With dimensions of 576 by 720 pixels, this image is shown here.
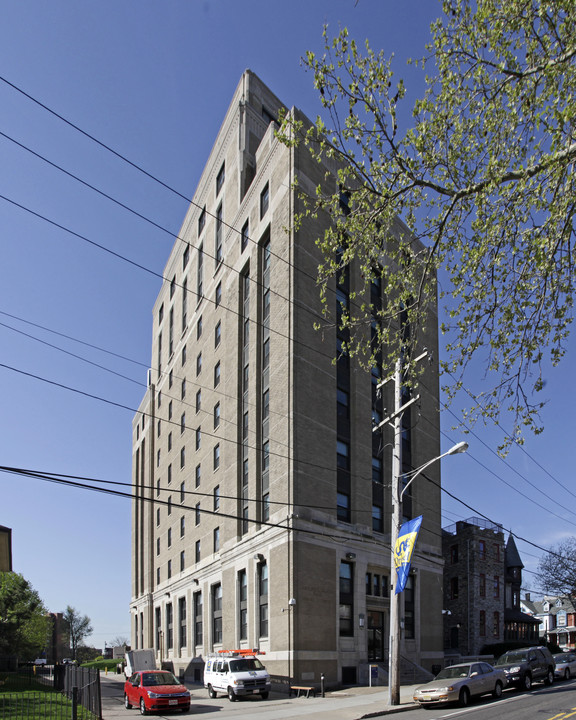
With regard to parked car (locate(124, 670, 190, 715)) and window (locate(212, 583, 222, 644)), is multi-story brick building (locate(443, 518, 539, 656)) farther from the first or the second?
parked car (locate(124, 670, 190, 715))

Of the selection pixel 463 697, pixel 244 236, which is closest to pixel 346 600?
pixel 463 697

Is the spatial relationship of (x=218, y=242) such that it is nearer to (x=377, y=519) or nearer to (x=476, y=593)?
(x=377, y=519)

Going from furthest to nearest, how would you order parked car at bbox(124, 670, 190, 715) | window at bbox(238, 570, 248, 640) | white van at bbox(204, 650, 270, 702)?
window at bbox(238, 570, 248, 640) < white van at bbox(204, 650, 270, 702) < parked car at bbox(124, 670, 190, 715)

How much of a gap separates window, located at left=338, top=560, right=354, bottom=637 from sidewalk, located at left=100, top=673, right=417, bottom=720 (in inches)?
136

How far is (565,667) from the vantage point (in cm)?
2875

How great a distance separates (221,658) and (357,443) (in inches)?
527

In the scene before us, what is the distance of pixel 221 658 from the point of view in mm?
28703

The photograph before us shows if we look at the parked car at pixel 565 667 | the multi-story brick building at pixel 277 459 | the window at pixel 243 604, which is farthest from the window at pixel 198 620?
the parked car at pixel 565 667

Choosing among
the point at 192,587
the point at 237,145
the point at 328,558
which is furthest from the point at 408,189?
the point at 192,587

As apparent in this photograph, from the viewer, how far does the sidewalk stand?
1959 centimetres

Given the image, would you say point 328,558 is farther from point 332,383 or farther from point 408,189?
point 408,189

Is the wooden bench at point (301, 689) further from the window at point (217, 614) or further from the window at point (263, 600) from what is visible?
the window at point (217, 614)

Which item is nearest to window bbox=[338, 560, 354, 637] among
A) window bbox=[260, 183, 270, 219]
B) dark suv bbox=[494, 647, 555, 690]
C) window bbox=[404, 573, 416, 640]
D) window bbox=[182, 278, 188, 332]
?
window bbox=[404, 573, 416, 640]

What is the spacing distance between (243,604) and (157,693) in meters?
13.8
